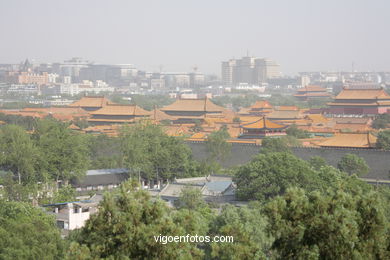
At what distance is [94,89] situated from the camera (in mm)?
146875

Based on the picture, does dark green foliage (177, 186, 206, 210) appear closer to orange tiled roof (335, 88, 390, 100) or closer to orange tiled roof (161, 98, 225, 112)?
orange tiled roof (161, 98, 225, 112)

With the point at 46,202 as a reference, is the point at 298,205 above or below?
above

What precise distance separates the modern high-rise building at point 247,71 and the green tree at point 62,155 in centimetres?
14655

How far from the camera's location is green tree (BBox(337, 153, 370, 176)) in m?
38.7

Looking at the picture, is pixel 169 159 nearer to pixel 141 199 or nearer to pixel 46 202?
pixel 46 202

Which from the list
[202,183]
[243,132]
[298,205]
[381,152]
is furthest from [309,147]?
[298,205]

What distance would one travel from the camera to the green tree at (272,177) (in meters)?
30.4

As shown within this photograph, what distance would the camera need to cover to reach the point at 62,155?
125 ft

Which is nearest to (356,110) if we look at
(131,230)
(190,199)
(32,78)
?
(190,199)

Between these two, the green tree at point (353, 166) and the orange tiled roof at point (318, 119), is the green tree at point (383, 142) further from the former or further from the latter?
the orange tiled roof at point (318, 119)

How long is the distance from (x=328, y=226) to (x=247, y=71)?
175764 mm

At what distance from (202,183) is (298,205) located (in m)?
21.9

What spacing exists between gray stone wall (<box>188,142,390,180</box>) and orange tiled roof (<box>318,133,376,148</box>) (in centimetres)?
64

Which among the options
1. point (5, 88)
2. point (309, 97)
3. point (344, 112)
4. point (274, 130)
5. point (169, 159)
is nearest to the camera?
point (169, 159)
